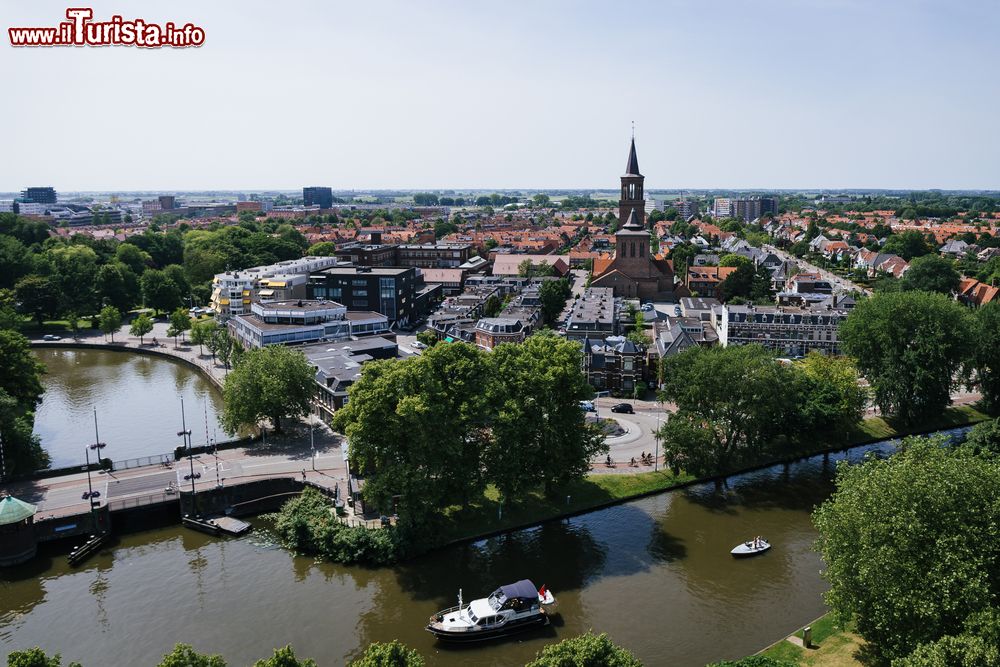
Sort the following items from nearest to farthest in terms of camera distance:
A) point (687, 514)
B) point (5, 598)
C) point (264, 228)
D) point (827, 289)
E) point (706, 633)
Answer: point (706, 633), point (5, 598), point (687, 514), point (827, 289), point (264, 228)

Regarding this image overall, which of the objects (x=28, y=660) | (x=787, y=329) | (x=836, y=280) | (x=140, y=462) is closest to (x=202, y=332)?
(x=140, y=462)

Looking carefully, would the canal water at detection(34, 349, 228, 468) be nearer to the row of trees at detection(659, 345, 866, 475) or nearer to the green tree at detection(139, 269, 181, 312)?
the green tree at detection(139, 269, 181, 312)

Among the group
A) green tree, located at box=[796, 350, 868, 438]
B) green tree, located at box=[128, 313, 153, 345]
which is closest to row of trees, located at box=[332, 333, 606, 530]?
green tree, located at box=[796, 350, 868, 438]

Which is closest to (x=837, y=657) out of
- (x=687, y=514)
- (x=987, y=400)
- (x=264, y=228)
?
(x=687, y=514)

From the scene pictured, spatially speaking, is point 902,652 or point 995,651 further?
point 902,652

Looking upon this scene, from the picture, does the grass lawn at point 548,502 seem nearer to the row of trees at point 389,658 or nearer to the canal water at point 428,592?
the canal water at point 428,592

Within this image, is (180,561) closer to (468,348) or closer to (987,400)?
(468,348)
